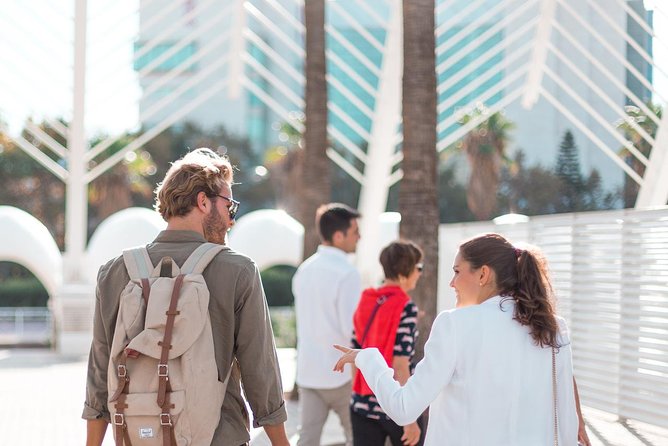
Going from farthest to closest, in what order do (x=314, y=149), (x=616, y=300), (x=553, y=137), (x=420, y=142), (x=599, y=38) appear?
(x=553, y=137) < (x=599, y=38) < (x=314, y=149) < (x=616, y=300) < (x=420, y=142)

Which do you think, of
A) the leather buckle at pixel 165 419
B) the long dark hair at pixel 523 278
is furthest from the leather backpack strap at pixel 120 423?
the long dark hair at pixel 523 278

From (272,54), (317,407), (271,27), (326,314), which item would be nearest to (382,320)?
(326,314)

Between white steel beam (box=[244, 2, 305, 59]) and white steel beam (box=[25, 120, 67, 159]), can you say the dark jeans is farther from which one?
white steel beam (box=[25, 120, 67, 159])

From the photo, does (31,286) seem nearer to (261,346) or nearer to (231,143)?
(231,143)

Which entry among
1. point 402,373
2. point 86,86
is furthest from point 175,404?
point 86,86

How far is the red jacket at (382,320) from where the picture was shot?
553cm

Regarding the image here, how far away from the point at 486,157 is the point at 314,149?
2852cm

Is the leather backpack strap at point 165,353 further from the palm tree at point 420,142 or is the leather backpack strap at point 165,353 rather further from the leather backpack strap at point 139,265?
the palm tree at point 420,142

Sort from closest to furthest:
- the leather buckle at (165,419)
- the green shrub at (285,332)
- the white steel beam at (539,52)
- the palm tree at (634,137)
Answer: the leather buckle at (165,419), the palm tree at (634,137), the white steel beam at (539,52), the green shrub at (285,332)

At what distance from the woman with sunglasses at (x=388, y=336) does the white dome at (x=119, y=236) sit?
18832 millimetres

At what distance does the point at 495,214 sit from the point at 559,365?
3777cm

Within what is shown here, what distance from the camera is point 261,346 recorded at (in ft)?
12.1

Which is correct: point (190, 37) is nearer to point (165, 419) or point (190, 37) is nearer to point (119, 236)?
point (119, 236)

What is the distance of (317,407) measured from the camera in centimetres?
684
